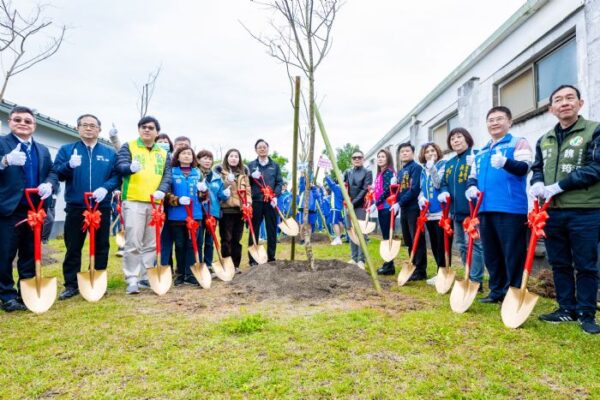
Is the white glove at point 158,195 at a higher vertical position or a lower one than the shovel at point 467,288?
higher

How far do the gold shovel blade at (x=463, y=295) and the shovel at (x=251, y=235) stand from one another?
113 inches

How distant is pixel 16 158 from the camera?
3.82 meters

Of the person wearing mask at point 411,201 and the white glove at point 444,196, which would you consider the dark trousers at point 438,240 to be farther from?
the white glove at point 444,196

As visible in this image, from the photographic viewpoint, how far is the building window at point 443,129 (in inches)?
370

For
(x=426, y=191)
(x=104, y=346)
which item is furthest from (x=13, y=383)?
(x=426, y=191)

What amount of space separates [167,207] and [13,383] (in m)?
2.87

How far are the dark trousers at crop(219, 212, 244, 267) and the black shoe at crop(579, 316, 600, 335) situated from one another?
4.11 m

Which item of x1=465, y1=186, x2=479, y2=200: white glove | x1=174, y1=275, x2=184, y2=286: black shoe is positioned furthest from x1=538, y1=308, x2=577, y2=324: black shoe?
x1=174, y1=275, x2=184, y2=286: black shoe

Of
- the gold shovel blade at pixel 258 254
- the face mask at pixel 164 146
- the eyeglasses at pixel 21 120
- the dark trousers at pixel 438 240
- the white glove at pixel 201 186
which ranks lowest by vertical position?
the gold shovel blade at pixel 258 254

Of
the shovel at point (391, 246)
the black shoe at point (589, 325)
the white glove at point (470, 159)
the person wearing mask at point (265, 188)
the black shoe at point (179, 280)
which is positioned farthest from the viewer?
the person wearing mask at point (265, 188)

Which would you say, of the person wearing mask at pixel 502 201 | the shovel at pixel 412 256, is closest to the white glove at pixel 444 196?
the shovel at pixel 412 256

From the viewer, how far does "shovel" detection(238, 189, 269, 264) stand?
572 centimetres

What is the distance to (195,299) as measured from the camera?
4.30m

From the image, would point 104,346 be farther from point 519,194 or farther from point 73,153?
point 519,194
